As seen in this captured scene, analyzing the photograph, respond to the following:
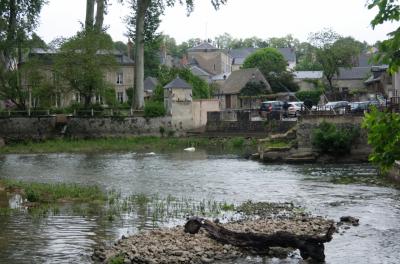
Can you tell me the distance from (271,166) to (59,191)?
705 inches

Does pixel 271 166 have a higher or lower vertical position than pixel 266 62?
lower

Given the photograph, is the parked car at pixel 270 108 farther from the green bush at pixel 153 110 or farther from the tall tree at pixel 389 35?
the tall tree at pixel 389 35

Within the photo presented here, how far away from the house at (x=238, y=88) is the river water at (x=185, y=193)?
36.0 meters

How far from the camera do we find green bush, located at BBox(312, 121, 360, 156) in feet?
144

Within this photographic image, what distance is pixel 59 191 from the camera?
2898cm

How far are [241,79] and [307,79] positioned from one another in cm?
2013

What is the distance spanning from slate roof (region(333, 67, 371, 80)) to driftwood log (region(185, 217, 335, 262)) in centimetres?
8906

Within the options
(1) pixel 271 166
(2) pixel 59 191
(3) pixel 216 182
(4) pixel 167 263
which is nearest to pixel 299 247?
(4) pixel 167 263

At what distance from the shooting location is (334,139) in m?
43.9

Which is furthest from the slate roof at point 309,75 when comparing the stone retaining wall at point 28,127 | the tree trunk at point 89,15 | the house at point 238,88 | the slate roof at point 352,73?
the stone retaining wall at point 28,127

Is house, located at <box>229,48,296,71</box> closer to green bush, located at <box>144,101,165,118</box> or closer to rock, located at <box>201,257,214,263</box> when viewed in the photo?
green bush, located at <box>144,101,165,118</box>

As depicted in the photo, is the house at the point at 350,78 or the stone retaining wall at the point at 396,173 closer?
the stone retaining wall at the point at 396,173

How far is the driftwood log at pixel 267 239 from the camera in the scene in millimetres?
17109

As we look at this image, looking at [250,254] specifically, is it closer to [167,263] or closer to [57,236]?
[167,263]
